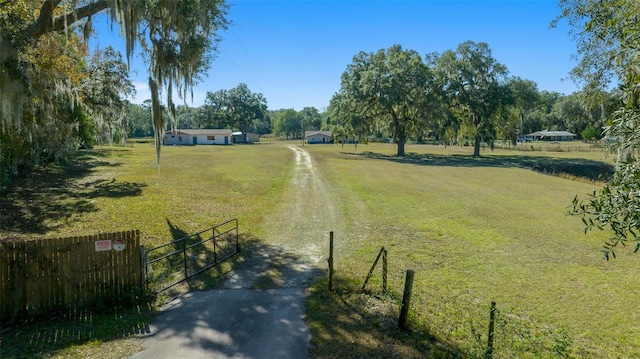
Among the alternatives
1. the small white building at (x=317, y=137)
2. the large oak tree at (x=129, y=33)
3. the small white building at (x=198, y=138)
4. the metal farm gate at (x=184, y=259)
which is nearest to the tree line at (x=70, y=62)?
the large oak tree at (x=129, y=33)

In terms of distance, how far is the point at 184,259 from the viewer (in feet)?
32.2

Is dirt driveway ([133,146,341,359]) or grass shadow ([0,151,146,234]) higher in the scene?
grass shadow ([0,151,146,234])

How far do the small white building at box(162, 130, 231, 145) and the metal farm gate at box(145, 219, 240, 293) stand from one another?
7336cm

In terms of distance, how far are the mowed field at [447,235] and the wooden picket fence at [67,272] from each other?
14.7 ft

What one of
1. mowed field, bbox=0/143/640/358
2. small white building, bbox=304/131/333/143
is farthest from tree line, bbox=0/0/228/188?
small white building, bbox=304/131/333/143

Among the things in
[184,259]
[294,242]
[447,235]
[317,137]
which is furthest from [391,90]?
[317,137]

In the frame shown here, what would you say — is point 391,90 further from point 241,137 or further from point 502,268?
point 241,137

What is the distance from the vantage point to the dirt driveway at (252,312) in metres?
6.50

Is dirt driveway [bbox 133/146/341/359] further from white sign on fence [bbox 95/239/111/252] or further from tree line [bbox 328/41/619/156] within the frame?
tree line [bbox 328/41/619/156]

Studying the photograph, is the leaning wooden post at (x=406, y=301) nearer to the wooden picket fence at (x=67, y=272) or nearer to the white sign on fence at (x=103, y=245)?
the wooden picket fence at (x=67, y=272)

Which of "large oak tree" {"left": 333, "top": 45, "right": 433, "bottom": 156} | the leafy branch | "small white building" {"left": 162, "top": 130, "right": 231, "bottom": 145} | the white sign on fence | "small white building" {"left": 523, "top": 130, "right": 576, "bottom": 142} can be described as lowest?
the white sign on fence

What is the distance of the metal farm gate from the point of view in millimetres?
9296

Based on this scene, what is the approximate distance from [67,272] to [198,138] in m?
80.0

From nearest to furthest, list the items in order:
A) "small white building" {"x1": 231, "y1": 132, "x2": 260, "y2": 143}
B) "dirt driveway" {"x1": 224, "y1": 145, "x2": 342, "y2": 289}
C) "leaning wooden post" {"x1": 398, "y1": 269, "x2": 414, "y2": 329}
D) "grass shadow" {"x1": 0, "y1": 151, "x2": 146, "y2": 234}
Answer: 1. "leaning wooden post" {"x1": 398, "y1": 269, "x2": 414, "y2": 329}
2. "dirt driveway" {"x1": 224, "y1": 145, "x2": 342, "y2": 289}
3. "grass shadow" {"x1": 0, "y1": 151, "x2": 146, "y2": 234}
4. "small white building" {"x1": 231, "y1": 132, "x2": 260, "y2": 143}
